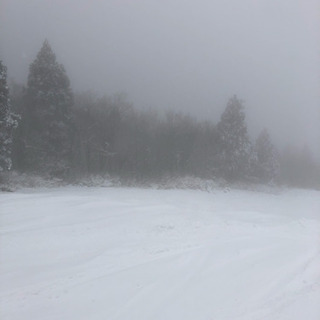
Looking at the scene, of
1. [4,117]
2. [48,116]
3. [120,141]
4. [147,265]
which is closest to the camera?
[147,265]

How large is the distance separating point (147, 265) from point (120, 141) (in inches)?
1158

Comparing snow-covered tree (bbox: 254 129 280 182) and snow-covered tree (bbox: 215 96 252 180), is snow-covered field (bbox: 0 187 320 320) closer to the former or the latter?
snow-covered tree (bbox: 254 129 280 182)

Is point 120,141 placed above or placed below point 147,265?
above

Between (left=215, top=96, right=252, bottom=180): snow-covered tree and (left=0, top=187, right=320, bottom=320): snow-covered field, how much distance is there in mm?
19912

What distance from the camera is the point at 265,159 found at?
1394 inches

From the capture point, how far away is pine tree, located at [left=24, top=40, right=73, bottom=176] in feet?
105

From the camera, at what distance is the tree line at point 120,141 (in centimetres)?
3259

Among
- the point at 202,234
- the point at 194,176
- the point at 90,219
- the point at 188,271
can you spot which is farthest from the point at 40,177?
the point at 188,271

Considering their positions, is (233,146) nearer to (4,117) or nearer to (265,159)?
(265,159)

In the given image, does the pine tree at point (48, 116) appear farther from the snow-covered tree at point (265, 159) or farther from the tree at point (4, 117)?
the snow-covered tree at point (265, 159)

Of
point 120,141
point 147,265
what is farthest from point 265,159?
point 147,265

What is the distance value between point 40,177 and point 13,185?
3.02m

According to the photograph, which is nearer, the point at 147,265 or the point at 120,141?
the point at 147,265

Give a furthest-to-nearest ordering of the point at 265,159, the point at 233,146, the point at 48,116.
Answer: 1. the point at 233,146
2. the point at 265,159
3. the point at 48,116
